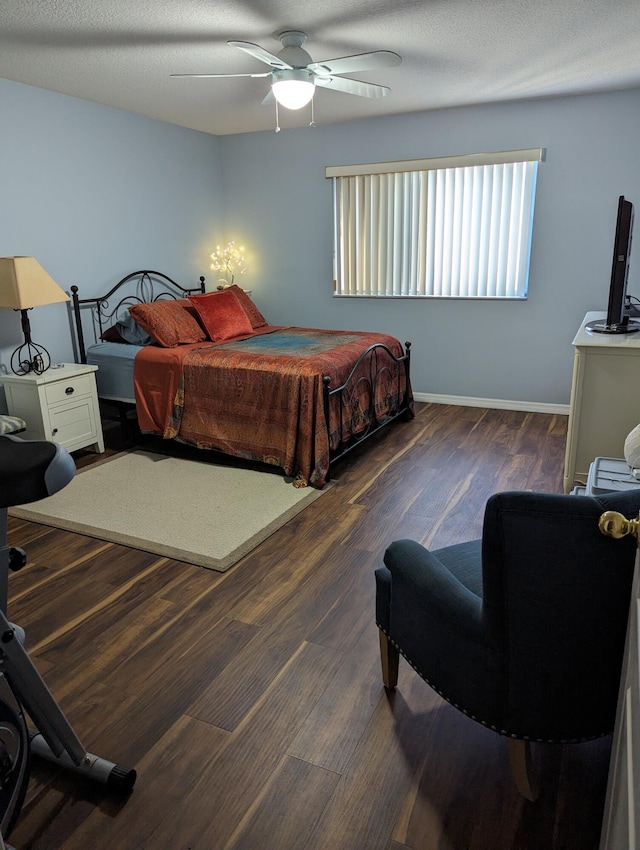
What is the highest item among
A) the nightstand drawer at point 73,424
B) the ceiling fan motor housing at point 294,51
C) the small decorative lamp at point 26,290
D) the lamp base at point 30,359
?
the ceiling fan motor housing at point 294,51

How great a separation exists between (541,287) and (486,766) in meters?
4.11

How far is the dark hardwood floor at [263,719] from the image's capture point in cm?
147

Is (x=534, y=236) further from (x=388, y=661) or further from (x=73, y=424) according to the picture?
(x=388, y=661)

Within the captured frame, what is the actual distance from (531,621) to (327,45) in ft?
10.7

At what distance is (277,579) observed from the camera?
8.53 feet

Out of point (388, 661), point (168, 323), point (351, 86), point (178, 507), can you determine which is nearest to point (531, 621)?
point (388, 661)

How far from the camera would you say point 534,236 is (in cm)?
481

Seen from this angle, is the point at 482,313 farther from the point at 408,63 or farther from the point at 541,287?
the point at 408,63

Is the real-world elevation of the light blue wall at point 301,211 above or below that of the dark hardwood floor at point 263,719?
above

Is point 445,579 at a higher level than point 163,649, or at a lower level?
higher

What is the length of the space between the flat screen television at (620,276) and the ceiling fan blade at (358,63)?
4.52 feet

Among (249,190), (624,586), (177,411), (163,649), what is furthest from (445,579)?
(249,190)

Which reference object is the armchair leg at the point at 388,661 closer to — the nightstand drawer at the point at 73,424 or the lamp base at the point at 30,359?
the nightstand drawer at the point at 73,424

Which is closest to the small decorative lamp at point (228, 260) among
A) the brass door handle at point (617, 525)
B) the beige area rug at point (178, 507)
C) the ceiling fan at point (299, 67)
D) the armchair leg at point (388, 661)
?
the beige area rug at point (178, 507)
